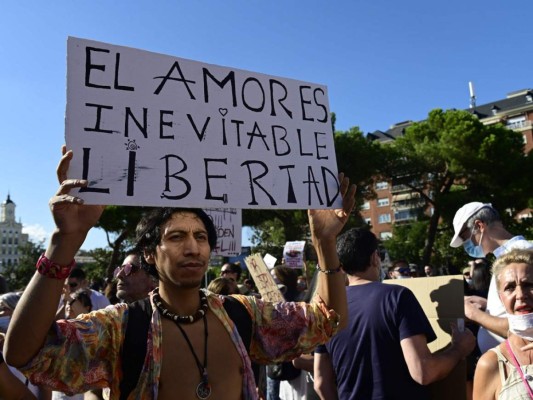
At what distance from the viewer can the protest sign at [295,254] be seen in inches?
311

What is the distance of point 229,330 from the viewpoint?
1935 mm

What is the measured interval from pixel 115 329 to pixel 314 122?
1.49 metres

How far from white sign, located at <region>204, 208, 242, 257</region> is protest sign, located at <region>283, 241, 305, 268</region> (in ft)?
9.61

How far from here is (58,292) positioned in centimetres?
156

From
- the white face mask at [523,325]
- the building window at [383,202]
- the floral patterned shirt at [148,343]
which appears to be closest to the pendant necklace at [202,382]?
the floral patterned shirt at [148,343]

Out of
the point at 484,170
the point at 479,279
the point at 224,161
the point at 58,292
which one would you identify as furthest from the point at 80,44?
the point at 484,170

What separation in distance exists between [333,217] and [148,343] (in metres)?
1.04

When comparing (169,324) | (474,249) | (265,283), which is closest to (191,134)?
(169,324)

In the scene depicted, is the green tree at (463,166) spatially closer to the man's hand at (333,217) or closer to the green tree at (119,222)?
the green tree at (119,222)

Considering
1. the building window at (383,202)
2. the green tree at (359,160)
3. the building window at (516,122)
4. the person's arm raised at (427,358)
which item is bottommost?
the person's arm raised at (427,358)

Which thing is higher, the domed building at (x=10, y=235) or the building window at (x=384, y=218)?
the domed building at (x=10, y=235)

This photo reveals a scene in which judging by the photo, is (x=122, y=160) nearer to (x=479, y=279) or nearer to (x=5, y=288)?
(x=5, y=288)

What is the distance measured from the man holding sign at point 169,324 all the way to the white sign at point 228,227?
2.75m

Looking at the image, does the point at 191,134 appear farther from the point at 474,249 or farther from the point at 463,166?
the point at 463,166
